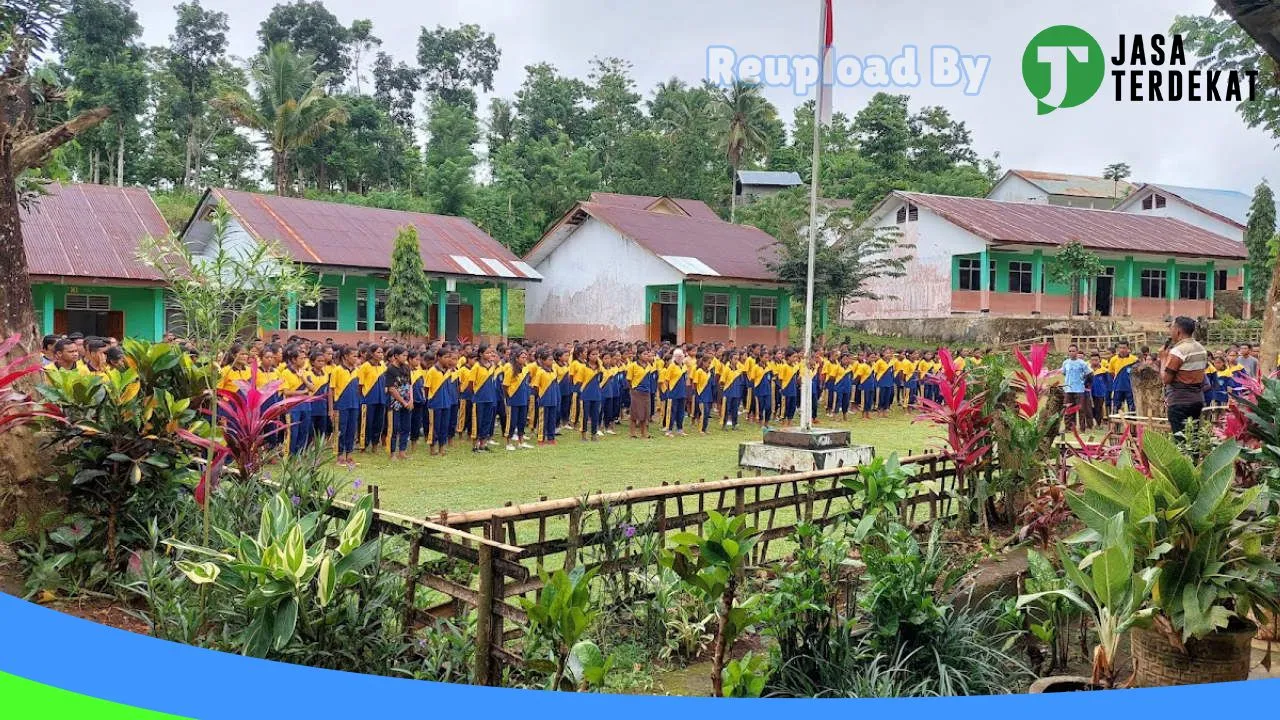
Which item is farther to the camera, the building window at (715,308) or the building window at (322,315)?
the building window at (715,308)

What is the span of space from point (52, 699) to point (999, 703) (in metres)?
3.39

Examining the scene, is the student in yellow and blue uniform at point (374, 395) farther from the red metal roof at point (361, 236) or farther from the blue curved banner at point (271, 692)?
the red metal roof at point (361, 236)

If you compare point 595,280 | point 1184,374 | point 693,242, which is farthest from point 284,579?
point 693,242

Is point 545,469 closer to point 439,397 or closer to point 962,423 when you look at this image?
point 439,397

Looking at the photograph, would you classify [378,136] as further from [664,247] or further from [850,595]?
[850,595]

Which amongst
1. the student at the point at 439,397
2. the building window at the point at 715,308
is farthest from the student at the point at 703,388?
the building window at the point at 715,308

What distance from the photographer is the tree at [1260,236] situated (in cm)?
3048

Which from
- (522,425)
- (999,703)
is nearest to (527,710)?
(999,703)

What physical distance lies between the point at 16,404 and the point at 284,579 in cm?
251

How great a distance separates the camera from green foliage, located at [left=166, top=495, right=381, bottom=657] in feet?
12.2

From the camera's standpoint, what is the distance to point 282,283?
191 inches

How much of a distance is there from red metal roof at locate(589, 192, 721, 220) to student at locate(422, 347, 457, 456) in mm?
19339

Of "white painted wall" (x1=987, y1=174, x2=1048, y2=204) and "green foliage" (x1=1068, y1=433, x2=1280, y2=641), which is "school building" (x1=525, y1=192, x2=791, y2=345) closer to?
"white painted wall" (x1=987, y1=174, x2=1048, y2=204)

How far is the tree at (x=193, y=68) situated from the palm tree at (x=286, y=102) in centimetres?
111
